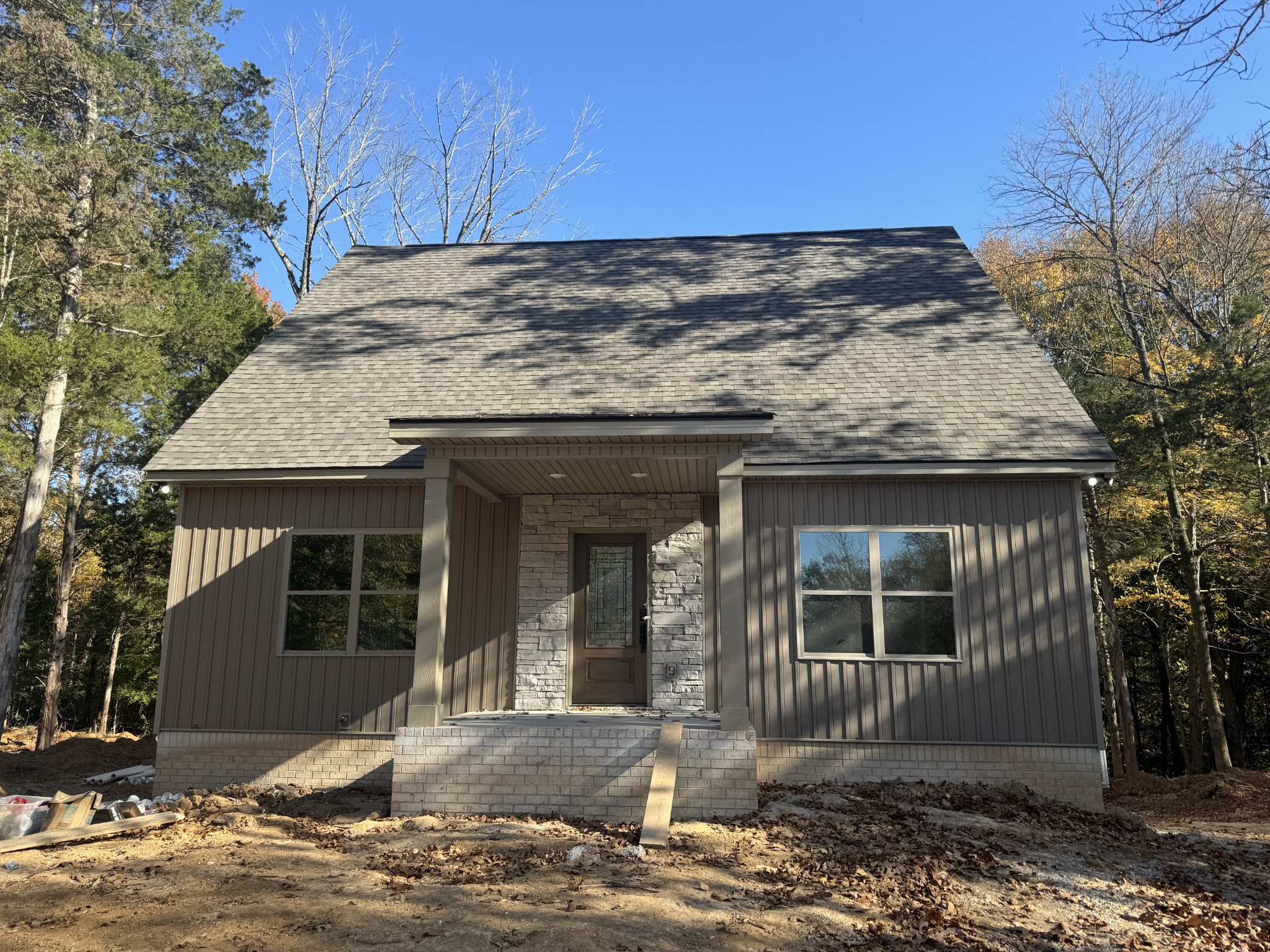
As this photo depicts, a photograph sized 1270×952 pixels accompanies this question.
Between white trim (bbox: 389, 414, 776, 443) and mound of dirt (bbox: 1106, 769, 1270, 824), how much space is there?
651 centimetres

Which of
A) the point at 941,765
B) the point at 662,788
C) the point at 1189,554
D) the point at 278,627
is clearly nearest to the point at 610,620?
the point at 662,788

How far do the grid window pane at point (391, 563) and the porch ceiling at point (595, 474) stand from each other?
47.0 inches

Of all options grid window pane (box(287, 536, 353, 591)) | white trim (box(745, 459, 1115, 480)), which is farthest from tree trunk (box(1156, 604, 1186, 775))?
grid window pane (box(287, 536, 353, 591))

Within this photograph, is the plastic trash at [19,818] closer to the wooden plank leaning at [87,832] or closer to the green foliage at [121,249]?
the wooden plank leaning at [87,832]

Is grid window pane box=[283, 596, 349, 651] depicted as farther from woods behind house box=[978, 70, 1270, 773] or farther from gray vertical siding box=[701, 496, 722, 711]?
woods behind house box=[978, 70, 1270, 773]

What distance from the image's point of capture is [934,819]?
7.29 meters

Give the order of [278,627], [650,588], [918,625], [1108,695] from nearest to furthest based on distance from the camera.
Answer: [918,625] < [278,627] < [650,588] < [1108,695]

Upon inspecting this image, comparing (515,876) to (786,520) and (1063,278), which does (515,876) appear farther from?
(1063,278)

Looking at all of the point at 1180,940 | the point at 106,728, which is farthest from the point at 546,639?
the point at 106,728

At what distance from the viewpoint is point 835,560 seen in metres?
9.28

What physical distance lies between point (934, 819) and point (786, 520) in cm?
335

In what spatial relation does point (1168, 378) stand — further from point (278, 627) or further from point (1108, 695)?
point (278, 627)

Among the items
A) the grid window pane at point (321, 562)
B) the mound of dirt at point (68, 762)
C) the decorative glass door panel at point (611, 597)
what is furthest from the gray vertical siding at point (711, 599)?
the mound of dirt at point (68, 762)

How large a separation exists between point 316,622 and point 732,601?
4.97 metres
